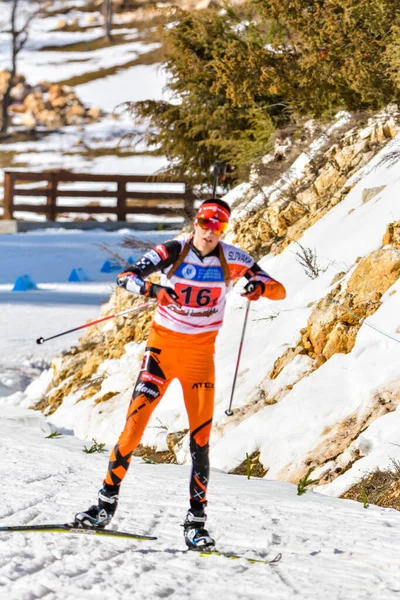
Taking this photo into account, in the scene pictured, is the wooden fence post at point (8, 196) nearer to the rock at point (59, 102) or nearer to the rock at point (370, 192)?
the rock at point (370, 192)

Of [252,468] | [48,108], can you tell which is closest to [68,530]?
[252,468]

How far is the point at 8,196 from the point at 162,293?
77.3 feet

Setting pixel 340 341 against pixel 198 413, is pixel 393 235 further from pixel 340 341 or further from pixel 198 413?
pixel 198 413

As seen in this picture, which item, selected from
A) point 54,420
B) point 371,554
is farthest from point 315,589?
point 54,420

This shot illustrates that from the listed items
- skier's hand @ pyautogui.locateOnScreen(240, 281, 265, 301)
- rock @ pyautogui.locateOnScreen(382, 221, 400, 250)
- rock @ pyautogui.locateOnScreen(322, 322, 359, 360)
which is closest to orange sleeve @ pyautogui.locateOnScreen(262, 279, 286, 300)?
skier's hand @ pyautogui.locateOnScreen(240, 281, 265, 301)

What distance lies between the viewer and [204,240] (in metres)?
5.39

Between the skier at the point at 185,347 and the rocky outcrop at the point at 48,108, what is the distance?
52808mm

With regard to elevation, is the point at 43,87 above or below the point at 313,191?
below

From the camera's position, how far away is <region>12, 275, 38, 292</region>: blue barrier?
61.0 ft

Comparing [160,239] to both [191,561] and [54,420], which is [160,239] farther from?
[191,561]

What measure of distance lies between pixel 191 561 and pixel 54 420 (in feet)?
19.3

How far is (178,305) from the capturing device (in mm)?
5348

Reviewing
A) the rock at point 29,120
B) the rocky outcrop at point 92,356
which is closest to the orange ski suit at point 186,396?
the rocky outcrop at point 92,356

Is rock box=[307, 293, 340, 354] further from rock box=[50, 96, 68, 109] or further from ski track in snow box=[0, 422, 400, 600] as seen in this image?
rock box=[50, 96, 68, 109]
